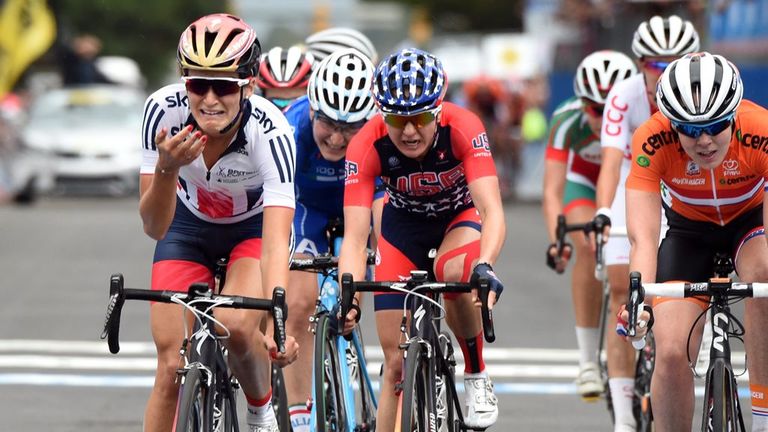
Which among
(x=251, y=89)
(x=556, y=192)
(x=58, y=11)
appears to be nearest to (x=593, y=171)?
(x=556, y=192)

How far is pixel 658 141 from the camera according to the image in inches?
293

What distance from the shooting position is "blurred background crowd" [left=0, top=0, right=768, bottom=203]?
81.7ft

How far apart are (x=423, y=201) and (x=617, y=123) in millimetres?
2028

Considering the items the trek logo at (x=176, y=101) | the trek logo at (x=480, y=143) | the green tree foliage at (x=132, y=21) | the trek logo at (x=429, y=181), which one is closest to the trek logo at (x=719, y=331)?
the trek logo at (x=480, y=143)

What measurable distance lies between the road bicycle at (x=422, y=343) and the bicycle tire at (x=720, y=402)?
0.94 metres

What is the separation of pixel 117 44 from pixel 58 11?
66.0ft

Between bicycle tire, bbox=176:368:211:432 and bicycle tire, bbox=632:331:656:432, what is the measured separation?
128 inches

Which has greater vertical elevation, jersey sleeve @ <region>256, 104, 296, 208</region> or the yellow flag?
the yellow flag

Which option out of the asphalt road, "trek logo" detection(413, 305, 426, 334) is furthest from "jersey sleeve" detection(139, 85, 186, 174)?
the asphalt road

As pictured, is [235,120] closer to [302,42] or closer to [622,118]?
[622,118]

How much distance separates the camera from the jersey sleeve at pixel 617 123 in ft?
32.1

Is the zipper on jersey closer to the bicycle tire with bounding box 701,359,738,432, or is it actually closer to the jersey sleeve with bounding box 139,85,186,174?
the bicycle tire with bounding box 701,359,738,432

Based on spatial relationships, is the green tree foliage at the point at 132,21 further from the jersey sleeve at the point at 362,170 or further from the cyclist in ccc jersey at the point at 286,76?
the jersey sleeve at the point at 362,170

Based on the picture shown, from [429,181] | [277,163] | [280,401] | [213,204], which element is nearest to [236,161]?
[277,163]
